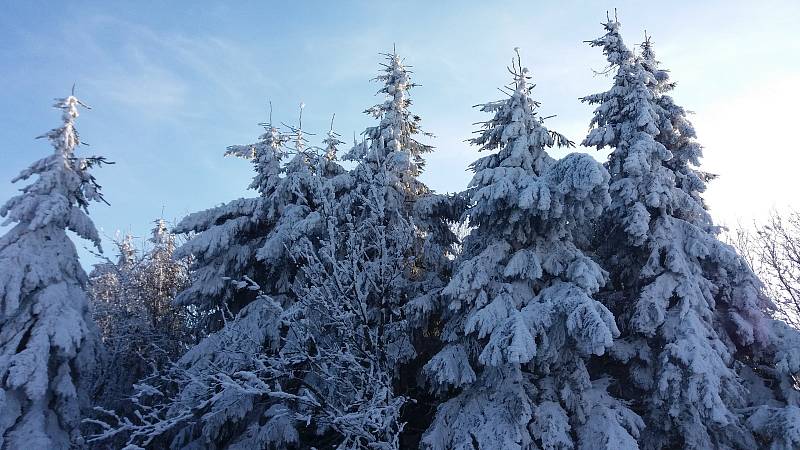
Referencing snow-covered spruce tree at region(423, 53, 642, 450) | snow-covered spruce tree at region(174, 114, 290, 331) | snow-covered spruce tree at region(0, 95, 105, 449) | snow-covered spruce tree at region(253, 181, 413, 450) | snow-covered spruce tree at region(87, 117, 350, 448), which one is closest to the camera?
snow-covered spruce tree at region(253, 181, 413, 450)

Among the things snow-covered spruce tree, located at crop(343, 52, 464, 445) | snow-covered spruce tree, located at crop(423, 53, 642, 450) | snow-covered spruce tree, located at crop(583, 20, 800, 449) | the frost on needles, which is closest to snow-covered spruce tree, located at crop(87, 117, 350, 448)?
the frost on needles

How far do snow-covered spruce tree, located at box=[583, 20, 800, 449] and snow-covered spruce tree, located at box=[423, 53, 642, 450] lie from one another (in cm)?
140

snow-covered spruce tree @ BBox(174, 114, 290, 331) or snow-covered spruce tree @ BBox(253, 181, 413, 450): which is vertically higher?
snow-covered spruce tree @ BBox(174, 114, 290, 331)

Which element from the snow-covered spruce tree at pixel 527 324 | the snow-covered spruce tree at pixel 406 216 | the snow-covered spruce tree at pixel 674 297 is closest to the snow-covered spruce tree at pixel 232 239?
the snow-covered spruce tree at pixel 406 216

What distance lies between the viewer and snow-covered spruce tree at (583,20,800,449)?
11625 mm

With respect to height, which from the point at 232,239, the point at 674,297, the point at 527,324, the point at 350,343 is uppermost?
the point at 232,239

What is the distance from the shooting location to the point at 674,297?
→ 13164mm

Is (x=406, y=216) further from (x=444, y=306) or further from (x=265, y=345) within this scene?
(x=265, y=345)

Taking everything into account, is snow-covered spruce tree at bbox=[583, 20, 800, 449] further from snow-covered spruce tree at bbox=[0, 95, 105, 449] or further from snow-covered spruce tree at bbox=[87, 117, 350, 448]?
snow-covered spruce tree at bbox=[0, 95, 105, 449]

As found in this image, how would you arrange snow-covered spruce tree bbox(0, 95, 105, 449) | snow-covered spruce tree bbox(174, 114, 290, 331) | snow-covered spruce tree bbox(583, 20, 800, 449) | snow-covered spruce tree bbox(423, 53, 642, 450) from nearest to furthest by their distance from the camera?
1. snow-covered spruce tree bbox(423, 53, 642, 450)
2. snow-covered spruce tree bbox(583, 20, 800, 449)
3. snow-covered spruce tree bbox(0, 95, 105, 449)
4. snow-covered spruce tree bbox(174, 114, 290, 331)

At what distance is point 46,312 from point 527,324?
42.9 ft

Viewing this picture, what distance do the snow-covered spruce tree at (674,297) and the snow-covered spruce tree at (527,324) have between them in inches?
54.9

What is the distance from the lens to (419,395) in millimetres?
13688

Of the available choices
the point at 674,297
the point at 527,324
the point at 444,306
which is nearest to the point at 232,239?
the point at 444,306
